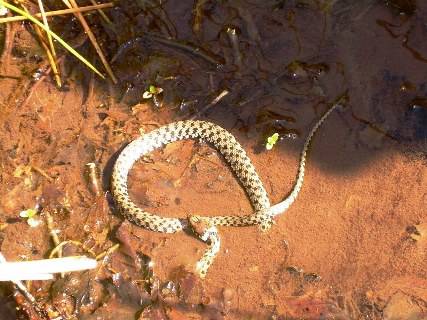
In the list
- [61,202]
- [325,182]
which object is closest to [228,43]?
[325,182]

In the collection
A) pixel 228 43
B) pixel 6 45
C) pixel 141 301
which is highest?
pixel 228 43

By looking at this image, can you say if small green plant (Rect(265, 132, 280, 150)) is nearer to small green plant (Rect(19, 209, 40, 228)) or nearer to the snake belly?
the snake belly

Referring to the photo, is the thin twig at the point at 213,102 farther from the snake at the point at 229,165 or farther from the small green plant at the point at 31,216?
the small green plant at the point at 31,216

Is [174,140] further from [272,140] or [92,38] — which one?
[92,38]

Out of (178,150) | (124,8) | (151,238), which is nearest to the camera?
(151,238)

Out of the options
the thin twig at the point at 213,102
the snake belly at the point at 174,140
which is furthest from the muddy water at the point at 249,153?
the snake belly at the point at 174,140

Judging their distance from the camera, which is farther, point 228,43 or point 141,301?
point 228,43

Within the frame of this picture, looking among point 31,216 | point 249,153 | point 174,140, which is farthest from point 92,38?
point 249,153

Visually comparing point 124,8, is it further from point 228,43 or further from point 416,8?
point 416,8
